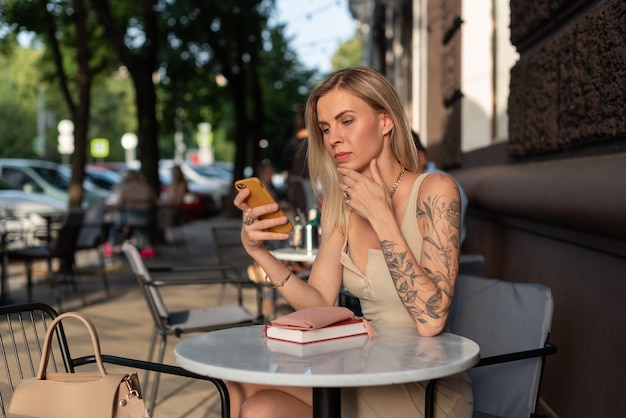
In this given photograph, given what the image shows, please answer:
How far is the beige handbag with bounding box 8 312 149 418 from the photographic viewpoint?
2660mm

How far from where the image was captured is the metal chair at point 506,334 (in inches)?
135

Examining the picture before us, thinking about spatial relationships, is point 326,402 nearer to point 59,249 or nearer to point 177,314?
point 177,314

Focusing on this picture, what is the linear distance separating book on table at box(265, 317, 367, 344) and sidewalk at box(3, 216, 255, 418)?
262 cm

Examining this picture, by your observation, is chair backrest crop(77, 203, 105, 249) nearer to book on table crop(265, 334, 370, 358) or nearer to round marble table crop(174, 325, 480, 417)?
round marble table crop(174, 325, 480, 417)

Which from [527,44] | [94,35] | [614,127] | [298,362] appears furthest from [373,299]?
[94,35]

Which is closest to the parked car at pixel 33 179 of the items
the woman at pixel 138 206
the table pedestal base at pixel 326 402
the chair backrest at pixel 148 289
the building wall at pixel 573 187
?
the woman at pixel 138 206

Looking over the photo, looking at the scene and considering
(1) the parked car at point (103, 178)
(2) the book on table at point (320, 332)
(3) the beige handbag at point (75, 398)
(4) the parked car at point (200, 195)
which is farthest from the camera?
(4) the parked car at point (200, 195)

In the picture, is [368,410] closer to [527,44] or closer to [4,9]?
[527,44]

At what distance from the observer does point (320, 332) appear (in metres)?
2.85

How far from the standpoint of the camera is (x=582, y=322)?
4.12m

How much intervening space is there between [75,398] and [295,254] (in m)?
3.60

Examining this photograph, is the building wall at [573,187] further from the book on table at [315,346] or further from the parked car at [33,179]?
the parked car at [33,179]

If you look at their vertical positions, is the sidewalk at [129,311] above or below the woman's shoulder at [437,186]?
below

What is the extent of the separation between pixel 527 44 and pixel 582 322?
2.26 meters
